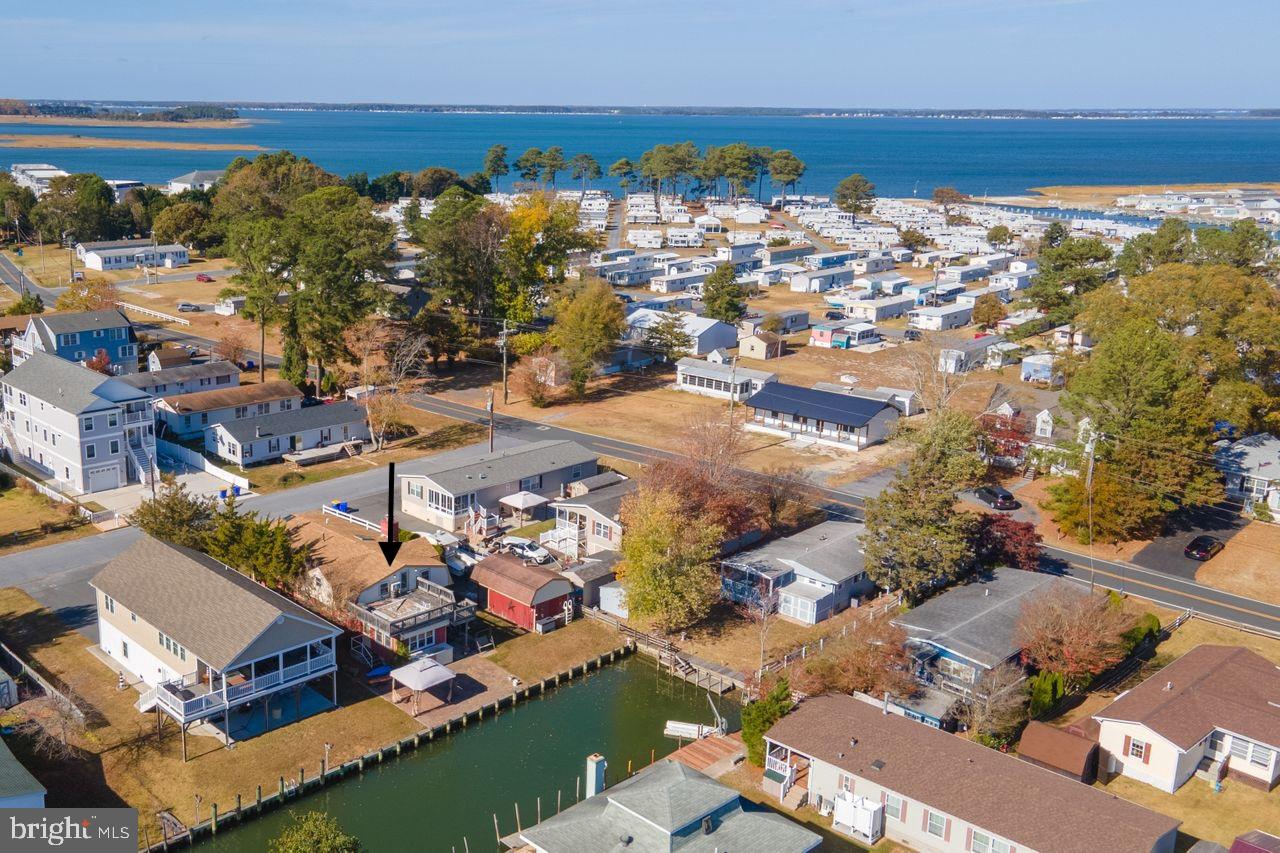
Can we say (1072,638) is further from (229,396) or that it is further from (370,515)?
(229,396)

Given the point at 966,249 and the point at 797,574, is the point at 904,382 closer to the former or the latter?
the point at 797,574

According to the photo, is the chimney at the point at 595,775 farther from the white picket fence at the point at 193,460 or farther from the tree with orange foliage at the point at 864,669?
the white picket fence at the point at 193,460

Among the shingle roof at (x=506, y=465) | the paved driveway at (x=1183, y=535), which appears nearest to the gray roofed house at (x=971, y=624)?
the paved driveway at (x=1183, y=535)

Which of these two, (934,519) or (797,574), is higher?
(934,519)

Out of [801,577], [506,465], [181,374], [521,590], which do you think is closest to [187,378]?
[181,374]

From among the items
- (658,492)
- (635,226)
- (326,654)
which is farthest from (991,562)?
(635,226)
